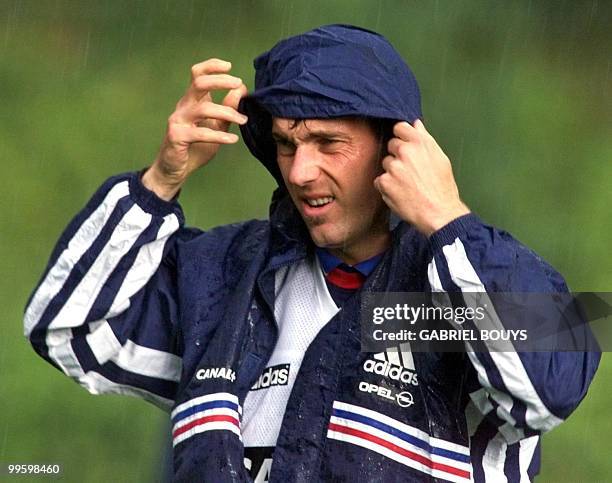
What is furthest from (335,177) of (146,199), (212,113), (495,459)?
(495,459)

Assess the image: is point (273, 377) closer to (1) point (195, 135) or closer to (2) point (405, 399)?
(2) point (405, 399)

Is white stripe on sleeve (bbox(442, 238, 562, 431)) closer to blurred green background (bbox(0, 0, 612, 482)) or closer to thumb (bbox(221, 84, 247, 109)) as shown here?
thumb (bbox(221, 84, 247, 109))

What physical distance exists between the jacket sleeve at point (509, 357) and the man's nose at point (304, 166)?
328 millimetres

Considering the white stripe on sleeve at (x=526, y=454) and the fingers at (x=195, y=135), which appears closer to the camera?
the white stripe on sleeve at (x=526, y=454)

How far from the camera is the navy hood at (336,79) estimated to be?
2832 mm

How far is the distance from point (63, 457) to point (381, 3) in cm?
323

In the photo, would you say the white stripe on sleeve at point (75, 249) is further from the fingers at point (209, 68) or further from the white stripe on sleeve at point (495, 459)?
the white stripe on sleeve at point (495, 459)

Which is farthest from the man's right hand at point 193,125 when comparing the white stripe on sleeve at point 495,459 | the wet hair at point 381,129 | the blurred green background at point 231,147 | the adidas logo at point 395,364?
the blurred green background at point 231,147

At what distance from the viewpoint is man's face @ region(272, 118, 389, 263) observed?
2861 mm

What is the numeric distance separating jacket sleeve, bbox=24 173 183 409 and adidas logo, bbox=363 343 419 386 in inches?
19.1

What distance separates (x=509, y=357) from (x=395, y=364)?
0.94 feet

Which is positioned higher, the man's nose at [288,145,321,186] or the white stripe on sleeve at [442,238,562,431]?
the man's nose at [288,145,321,186]

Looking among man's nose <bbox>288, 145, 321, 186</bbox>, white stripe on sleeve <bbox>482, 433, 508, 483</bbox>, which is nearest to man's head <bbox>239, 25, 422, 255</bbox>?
man's nose <bbox>288, 145, 321, 186</bbox>
